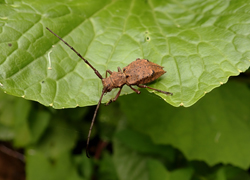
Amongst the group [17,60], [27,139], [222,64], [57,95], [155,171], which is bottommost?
[27,139]

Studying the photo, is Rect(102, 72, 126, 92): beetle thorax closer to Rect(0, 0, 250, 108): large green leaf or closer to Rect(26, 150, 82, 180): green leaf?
Rect(0, 0, 250, 108): large green leaf

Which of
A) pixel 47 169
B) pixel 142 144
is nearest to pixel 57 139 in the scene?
pixel 47 169

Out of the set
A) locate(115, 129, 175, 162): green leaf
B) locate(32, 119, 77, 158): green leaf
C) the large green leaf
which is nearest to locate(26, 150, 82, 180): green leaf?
locate(32, 119, 77, 158): green leaf

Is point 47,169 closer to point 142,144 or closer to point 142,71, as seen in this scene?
point 142,144

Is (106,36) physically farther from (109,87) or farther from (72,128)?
(72,128)

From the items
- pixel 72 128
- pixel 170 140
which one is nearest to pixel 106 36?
pixel 170 140

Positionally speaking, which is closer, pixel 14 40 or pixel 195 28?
pixel 14 40

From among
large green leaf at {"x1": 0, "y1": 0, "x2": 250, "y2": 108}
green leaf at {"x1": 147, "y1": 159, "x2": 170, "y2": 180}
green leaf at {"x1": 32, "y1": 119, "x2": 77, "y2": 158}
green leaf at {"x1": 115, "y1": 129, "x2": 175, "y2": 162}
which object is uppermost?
large green leaf at {"x1": 0, "y1": 0, "x2": 250, "y2": 108}
